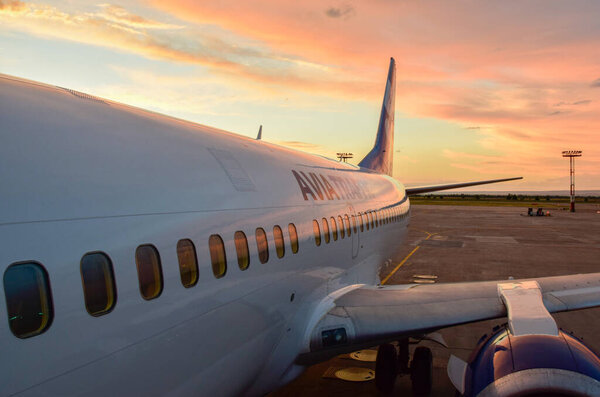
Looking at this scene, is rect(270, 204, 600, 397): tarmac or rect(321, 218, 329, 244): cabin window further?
rect(270, 204, 600, 397): tarmac

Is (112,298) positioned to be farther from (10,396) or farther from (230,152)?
(230,152)

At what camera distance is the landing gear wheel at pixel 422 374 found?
898 cm

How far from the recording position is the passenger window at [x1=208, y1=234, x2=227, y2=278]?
16.2 ft

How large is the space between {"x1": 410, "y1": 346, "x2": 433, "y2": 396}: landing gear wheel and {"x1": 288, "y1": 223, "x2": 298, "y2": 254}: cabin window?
3705mm

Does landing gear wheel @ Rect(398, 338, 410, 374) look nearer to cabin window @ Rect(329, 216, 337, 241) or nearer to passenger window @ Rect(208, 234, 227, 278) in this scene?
cabin window @ Rect(329, 216, 337, 241)

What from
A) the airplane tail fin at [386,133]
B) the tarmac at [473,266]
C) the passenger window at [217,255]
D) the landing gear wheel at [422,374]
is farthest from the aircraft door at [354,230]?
the airplane tail fin at [386,133]

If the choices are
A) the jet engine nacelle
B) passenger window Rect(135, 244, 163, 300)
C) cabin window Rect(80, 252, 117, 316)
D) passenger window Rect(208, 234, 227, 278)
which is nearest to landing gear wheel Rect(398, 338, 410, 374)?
the jet engine nacelle

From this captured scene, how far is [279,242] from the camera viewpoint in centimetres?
664

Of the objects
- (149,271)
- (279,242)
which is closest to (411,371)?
(279,242)

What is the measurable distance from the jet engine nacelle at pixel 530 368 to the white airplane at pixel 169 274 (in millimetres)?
90

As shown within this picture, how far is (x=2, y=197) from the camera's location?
9.71 feet

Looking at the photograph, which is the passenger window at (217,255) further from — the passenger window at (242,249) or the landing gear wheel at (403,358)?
the landing gear wheel at (403,358)

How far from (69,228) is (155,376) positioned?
1539 millimetres

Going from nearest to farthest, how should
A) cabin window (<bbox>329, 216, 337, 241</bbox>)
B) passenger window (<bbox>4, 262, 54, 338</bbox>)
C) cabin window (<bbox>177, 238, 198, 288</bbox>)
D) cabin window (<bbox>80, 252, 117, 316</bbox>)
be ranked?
passenger window (<bbox>4, 262, 54, 338</bbox>), cabin window (<bbox>80, 252, 117, 316</bbox>), cabin window (<bbox>177, 238, 198, 288</bbox>), cabin window (<bbox>329, 216, 337, 241</bbox>)
